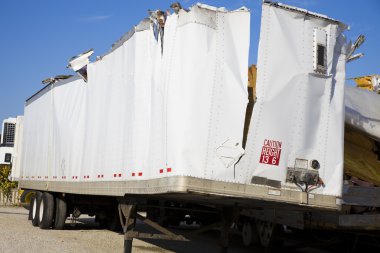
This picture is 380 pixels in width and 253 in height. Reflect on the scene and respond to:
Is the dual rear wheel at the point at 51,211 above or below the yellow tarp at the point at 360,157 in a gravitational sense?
below

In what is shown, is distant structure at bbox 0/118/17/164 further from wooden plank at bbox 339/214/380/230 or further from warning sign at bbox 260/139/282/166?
warning sign at bbox 260/139/282/166

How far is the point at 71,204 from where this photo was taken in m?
14.2

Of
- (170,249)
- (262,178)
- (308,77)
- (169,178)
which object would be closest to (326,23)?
(308,77)

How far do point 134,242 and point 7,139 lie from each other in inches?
466

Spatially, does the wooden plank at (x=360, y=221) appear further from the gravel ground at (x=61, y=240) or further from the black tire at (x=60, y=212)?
the black tire at (x=60, y=212)

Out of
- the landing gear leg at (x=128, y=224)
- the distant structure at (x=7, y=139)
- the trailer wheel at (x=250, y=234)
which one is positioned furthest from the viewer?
the distant structure at (x=7, y=139)

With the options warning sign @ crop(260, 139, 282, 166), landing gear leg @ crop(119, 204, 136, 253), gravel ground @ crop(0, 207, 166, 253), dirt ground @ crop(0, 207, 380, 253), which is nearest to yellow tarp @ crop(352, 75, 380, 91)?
dirt ground @ crop(0, 207, 380, 253)

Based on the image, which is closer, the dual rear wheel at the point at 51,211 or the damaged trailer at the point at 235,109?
the damaged trailer at the point at 235,109

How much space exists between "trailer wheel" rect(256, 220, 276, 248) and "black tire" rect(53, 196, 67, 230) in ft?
18.3

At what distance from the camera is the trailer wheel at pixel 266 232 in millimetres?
10328

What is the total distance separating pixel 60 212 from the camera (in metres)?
14.1

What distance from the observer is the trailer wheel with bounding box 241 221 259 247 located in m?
11.3

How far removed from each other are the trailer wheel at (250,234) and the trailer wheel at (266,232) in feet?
0.89

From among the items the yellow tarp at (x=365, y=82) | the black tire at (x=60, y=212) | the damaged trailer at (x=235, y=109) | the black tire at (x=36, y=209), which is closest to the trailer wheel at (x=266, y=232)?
the yellow tarp at (x=365, y=82)
